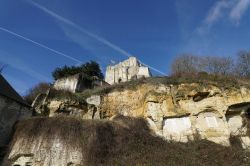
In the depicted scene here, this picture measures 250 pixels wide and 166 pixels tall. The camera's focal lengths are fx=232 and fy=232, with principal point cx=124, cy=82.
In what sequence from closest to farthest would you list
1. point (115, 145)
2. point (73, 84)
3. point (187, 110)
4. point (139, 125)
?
point (115, 145), point (139, 125), point (187, 110), point (73, 84)

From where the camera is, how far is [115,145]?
528 inches

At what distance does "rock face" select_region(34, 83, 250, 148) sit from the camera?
54.3ft

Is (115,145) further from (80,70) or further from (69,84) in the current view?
(80,70)

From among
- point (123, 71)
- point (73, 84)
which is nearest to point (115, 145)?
point (73, 84)

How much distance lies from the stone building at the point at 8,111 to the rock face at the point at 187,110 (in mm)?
2395

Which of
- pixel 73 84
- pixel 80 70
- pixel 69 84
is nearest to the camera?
pixel 73 84

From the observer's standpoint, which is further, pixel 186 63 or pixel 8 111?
pixel 186 63

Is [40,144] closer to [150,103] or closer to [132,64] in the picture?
[150,103]

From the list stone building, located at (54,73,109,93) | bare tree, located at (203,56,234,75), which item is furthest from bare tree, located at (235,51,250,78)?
stone building, located at (54,73,109,93)

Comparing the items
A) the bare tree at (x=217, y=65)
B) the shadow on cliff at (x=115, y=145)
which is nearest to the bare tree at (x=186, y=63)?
the bare tree at (x=217, y=65)

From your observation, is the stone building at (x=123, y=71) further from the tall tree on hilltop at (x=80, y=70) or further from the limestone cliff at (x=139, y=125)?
the limestone cliff at (x=139, y=125)

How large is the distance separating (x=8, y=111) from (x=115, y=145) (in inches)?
302

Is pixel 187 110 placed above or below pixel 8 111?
above

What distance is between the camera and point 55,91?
1958cm
